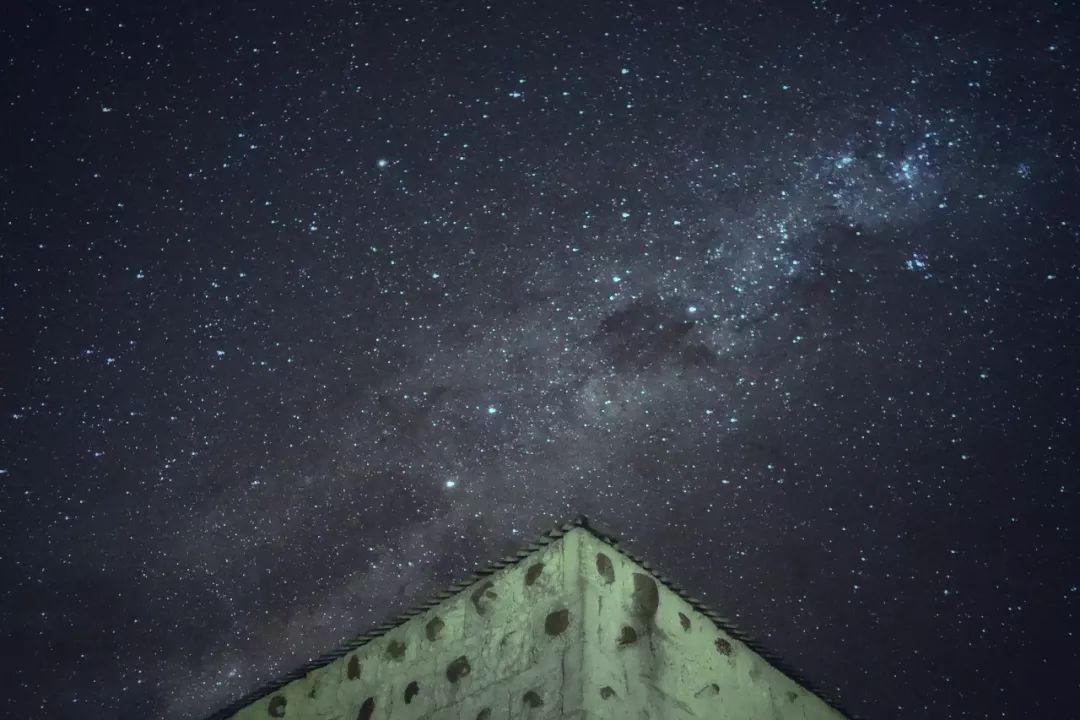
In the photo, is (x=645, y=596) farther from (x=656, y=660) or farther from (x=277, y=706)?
(x=277, y=706)

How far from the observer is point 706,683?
748 cm

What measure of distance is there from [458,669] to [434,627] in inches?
26.5

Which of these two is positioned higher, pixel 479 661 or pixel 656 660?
pixel 479 661

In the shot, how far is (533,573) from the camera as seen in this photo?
7.51 meters

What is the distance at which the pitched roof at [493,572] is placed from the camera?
7605 millimetres

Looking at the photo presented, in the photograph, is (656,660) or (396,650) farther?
(396,650)

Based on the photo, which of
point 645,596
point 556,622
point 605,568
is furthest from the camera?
point 645,596

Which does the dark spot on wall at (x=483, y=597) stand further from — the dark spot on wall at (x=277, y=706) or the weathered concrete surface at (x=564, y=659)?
the dark spot on wall at (x=277, y=706)

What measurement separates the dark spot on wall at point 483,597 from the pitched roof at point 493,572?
164mm

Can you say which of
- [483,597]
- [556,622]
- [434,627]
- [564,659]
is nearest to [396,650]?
[434,627]

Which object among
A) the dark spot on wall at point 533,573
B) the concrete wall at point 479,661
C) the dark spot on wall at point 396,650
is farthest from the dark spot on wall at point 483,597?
the dark spot on wall at point 396,650

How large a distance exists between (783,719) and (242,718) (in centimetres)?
660

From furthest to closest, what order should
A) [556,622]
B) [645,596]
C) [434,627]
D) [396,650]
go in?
[396,650] < [434,627] < [645,596] < [556,622]

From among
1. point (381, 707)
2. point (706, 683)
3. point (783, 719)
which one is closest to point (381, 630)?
point (381, 707)
